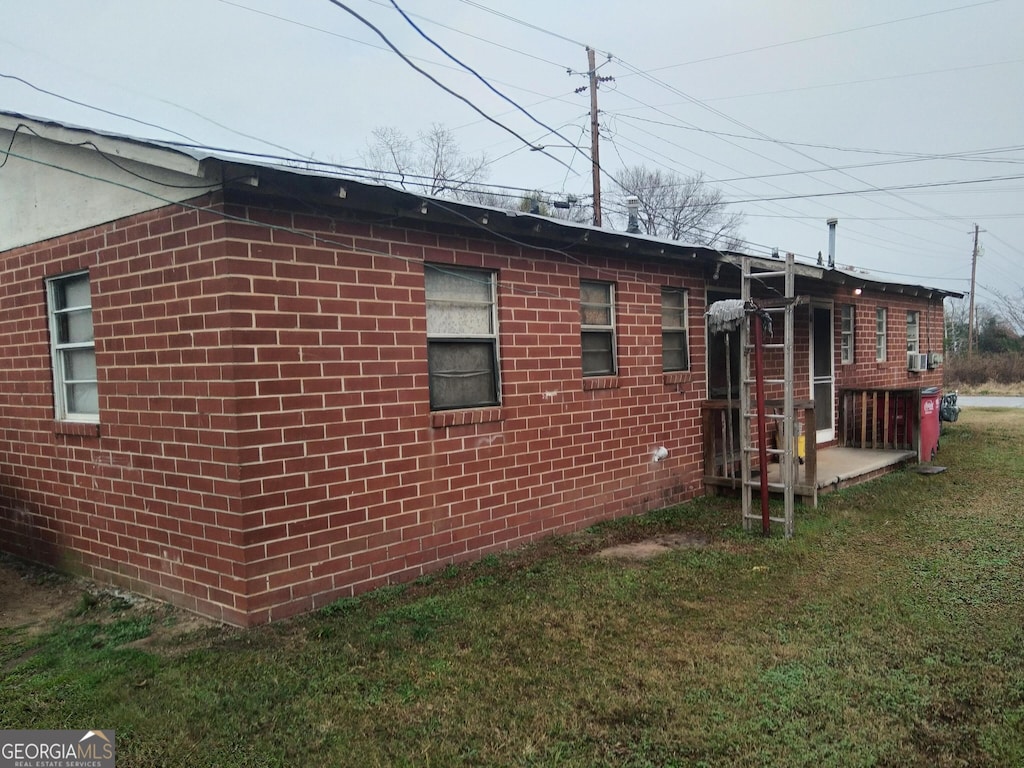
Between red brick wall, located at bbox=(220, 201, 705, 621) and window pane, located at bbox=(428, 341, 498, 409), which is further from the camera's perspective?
window pane, located at bbox=(428, 341, 498, 409)

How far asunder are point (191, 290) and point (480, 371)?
2439 millimetres

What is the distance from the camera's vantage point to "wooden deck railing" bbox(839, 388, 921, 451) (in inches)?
404

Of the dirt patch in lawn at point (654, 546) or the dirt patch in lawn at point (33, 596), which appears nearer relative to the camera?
the dirt patch in lawn at point (33, 596)

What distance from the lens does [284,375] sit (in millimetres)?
4605

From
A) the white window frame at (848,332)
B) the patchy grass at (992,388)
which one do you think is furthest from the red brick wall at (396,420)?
the patchy grass at (992,388)

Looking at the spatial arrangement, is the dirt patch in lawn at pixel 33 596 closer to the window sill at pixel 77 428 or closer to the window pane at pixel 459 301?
the window sill at pixel 77 428

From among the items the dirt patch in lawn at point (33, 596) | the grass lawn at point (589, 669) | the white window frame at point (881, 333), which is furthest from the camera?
the white window frame at point (881, 333)

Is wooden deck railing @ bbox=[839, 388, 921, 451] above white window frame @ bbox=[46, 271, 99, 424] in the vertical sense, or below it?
below

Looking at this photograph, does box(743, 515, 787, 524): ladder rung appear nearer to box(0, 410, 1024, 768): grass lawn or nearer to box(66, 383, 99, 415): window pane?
box(0, 410, 1024, 768): grass lawn

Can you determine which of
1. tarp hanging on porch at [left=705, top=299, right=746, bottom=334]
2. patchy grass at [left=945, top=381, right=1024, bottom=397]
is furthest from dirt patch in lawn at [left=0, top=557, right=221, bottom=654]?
patchy grass at [left=945, top=381, right=1024, bottom=397]

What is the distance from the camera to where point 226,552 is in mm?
4516

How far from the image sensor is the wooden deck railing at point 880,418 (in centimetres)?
1027

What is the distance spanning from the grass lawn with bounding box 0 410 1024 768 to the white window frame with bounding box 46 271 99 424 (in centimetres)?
175

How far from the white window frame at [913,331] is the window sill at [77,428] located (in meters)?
14.9
